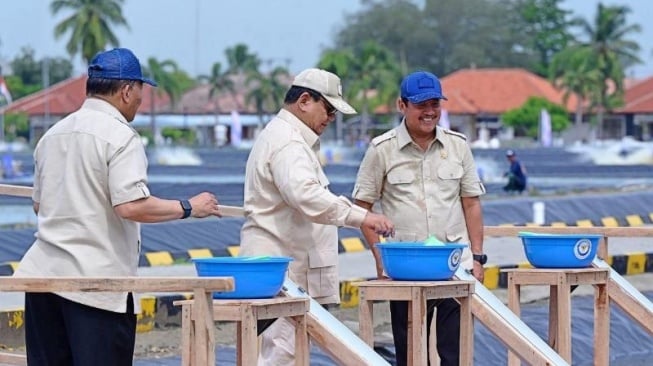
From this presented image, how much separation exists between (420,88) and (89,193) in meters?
2.07

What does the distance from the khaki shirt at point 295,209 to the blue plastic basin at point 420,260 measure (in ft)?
0.97

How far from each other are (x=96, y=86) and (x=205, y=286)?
3.01ft

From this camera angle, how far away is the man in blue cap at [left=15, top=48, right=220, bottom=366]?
17.9 ft

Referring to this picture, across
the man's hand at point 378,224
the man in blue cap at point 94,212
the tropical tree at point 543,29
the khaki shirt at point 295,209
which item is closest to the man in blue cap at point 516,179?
the khaki shirt at point 295,209

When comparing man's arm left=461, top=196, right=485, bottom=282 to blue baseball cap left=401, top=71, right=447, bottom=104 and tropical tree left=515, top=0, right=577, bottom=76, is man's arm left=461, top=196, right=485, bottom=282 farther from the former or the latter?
tropical tree left=515, top=0, right=577, bottom=76

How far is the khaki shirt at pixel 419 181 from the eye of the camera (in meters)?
7.21

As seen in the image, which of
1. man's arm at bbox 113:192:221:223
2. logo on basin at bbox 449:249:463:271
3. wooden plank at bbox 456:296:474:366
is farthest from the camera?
wooden plank at bbox 456:296:474:366

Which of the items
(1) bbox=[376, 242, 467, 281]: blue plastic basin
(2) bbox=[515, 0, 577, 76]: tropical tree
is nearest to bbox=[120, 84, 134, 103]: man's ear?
(1) bbox=[376, 242, 467, 281]: blue plastic basin

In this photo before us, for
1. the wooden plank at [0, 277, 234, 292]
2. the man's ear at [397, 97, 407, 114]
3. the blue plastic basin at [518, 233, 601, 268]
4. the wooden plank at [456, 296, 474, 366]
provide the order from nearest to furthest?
the wooden plank at [0, 277, 234, 292], the wooden plank at [456, 296, 474, 366], the man's ear at [397, 97, 407, 114], the blue plastic basin at [518, 233, 601, 268]

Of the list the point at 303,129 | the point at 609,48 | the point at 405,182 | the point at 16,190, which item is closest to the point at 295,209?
the point at 303,129

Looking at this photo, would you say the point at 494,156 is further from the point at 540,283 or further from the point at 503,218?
the point at 540,283

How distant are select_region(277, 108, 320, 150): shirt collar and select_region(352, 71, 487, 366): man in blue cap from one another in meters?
0.66

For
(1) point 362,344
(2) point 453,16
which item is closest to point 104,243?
(1) point 362,344

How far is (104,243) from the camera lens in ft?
18.1
